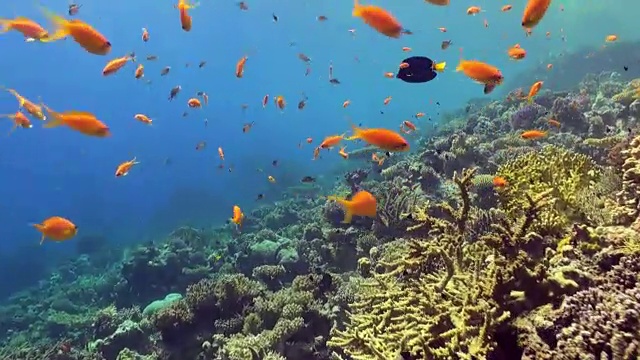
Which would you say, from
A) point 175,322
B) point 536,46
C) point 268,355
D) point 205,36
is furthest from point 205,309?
point 205,36

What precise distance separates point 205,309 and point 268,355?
2.10 meters

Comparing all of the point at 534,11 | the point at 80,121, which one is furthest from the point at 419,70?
the point at 80,121

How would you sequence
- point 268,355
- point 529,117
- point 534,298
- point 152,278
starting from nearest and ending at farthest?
point 534,298 < point 268,355 < point 529,117 < point 152,278

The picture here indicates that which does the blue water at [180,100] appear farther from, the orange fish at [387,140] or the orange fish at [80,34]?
the orange fish at [387,140]

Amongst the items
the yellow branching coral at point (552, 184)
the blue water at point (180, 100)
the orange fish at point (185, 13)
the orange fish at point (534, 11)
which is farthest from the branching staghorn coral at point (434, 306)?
the blue water at point (180, 100)

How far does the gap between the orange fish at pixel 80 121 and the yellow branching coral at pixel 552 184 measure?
17.3 ft

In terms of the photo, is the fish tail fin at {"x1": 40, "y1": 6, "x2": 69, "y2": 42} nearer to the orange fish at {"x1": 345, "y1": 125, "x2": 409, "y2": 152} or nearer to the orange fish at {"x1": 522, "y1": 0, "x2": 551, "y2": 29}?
the orange fish at {"x1": 345, "y1": 125, "x2": 409, "y2": 152}

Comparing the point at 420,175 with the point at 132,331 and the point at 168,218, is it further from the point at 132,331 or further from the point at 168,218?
the point at 168,218

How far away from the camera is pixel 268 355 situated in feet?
18.6

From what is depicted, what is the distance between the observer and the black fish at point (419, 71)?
518 cm

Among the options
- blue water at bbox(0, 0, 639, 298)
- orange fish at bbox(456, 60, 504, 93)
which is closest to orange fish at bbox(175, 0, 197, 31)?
orange fish at bbox(456, 60, 504, 93)

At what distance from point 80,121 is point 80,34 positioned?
3.69 feet

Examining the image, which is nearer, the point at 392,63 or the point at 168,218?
the point at 168,218

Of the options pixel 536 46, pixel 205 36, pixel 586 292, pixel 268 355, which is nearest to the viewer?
pixel 586 292
